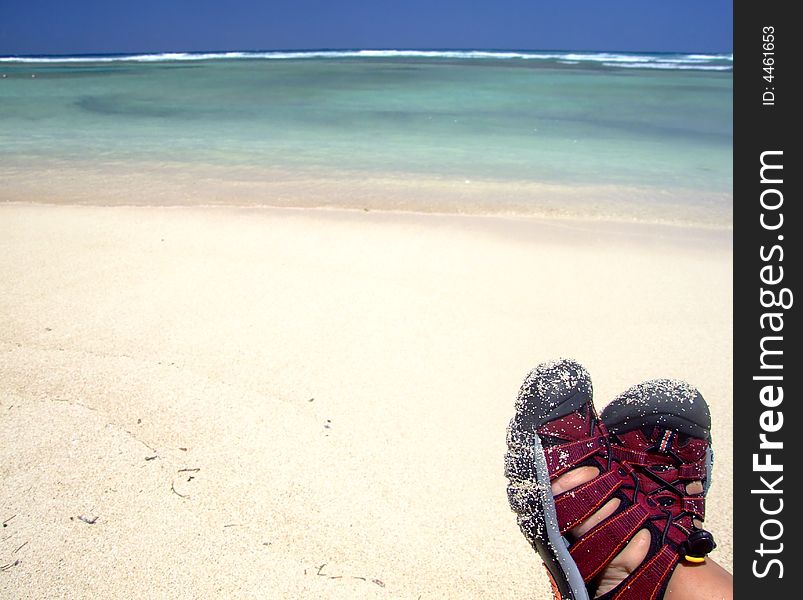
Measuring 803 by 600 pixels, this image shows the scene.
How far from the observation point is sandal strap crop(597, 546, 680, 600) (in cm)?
140

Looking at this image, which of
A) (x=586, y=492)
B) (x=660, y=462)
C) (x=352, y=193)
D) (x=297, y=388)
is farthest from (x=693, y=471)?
(x=352, y=193)

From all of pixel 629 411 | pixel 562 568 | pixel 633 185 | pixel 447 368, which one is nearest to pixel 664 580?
pixel 562 568

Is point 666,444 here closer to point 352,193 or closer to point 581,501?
point 581,501

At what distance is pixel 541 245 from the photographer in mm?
3955

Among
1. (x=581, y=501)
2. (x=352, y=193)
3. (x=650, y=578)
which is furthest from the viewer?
(x=352, y=193)

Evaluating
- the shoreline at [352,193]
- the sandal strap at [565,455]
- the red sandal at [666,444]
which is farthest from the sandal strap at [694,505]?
the shoreline at [352,193]

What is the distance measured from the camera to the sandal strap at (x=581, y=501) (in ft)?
5.01

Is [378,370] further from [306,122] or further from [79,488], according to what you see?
[306,122]

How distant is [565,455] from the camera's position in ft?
5.32

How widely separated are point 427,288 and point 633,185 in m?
3.84

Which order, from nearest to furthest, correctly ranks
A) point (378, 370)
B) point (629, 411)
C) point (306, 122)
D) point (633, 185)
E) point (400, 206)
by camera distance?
point (629, 411) → point (378, 370) → point (400, 206) → point (633, 185) → point (306, 122)
